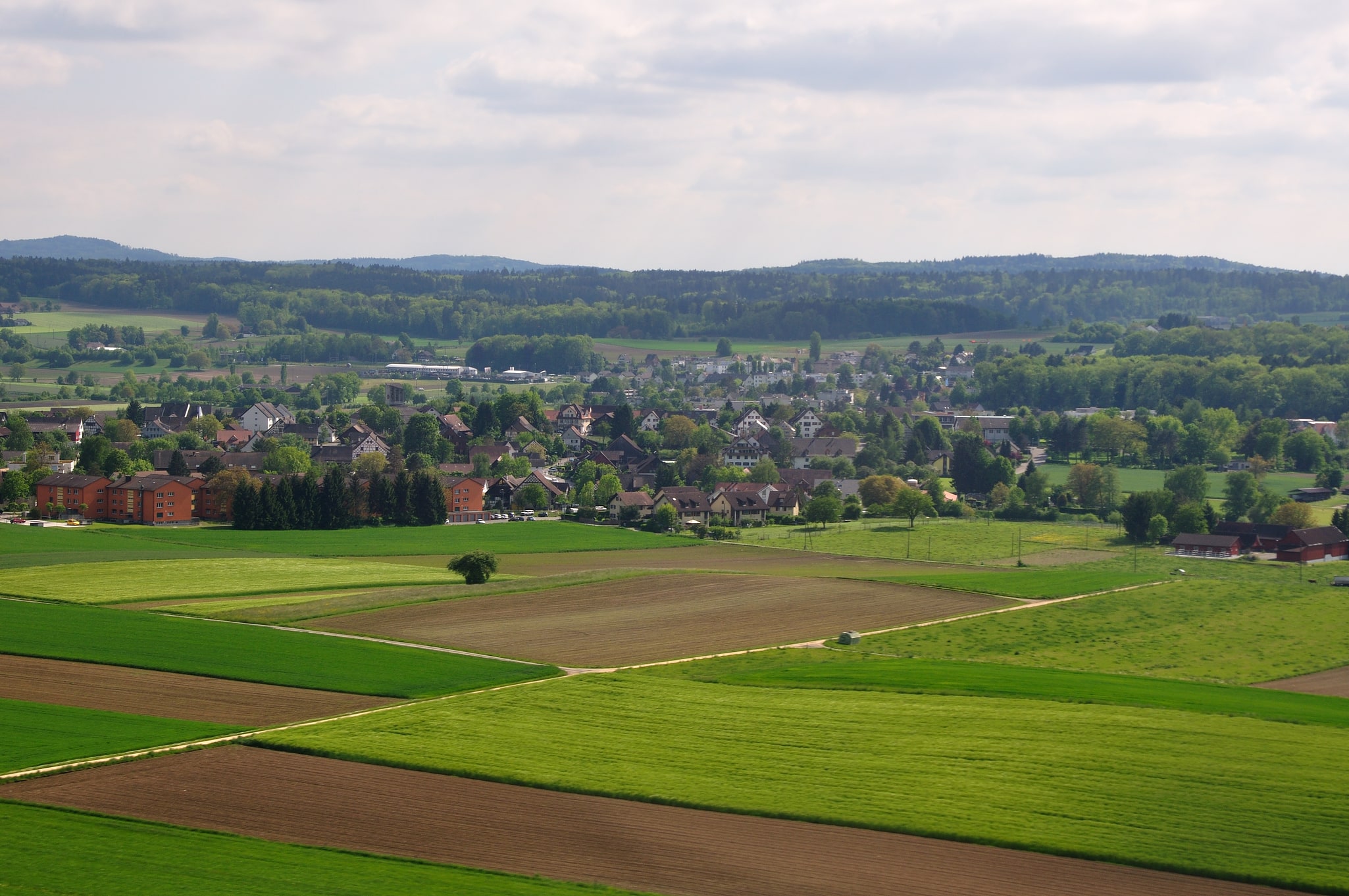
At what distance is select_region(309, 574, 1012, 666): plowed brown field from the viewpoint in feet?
155

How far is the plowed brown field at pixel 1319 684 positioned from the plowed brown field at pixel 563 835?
62.5 ft

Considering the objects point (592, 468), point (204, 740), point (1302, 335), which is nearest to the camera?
point (204, 740)

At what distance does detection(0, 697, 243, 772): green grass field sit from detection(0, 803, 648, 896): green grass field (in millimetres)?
4506

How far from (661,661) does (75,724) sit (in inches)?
668

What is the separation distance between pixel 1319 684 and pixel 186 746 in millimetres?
31181

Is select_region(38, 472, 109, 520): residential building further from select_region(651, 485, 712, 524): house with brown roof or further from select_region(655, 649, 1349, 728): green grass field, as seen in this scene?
select_region(655, 649, 1349, 728): green grass field

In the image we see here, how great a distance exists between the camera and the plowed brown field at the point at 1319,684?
138 feet

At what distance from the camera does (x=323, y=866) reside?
25156 mm

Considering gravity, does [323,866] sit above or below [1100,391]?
below

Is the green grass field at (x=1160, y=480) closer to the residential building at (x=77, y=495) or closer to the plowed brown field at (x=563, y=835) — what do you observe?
the residential building at (x=77, y=495)

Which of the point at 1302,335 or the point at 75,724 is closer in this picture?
the point at 75,724

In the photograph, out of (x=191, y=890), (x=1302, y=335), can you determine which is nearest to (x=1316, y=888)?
(x=191, y=890)

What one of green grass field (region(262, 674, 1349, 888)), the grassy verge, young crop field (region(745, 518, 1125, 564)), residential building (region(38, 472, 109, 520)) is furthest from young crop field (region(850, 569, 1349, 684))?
residential building (region(38, 472, 109, 520))

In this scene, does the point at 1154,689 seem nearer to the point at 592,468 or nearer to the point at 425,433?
the point at 592,468
